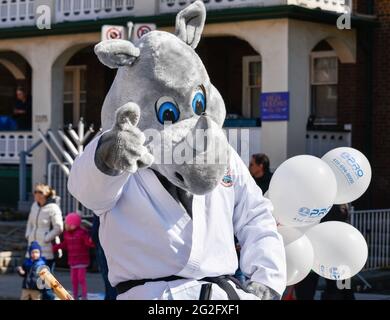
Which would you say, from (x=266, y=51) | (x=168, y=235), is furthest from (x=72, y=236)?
(x=168, y=235)

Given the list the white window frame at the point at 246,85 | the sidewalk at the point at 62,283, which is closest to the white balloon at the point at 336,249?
the sidewalk at the point at 62,283

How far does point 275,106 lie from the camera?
1599 cm

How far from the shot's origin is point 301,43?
16.1m

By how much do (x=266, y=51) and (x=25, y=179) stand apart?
221 inches

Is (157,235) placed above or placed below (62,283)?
above

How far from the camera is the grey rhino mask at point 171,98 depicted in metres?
4.60

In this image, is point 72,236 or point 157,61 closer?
point 157,61

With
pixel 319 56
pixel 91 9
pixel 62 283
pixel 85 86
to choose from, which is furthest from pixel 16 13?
pixel 62 283

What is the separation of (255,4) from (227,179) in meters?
11.4

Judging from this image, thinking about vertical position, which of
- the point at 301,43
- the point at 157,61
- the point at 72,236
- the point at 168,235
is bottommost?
the point at 72,236

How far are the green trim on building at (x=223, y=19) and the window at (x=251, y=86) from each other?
8.92ft

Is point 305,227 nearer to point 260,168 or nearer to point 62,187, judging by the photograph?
point 260,168

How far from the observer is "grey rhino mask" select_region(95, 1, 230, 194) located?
4602 millimetres
